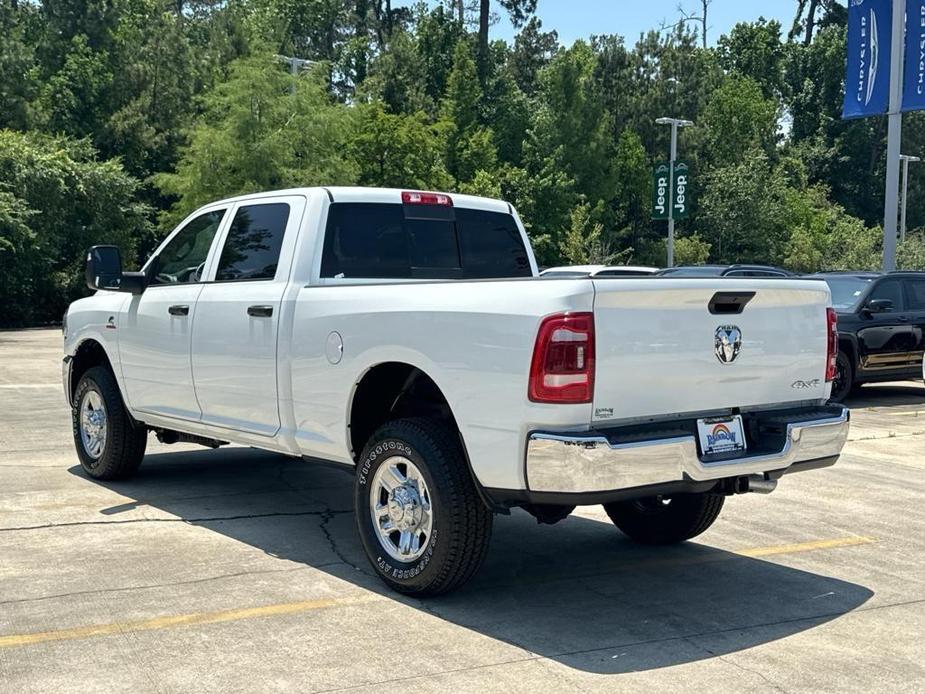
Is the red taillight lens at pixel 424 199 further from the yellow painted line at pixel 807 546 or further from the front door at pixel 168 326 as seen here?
the yellow painted line at pixel 807 546

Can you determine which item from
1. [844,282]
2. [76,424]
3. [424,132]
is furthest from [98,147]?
[76,424]

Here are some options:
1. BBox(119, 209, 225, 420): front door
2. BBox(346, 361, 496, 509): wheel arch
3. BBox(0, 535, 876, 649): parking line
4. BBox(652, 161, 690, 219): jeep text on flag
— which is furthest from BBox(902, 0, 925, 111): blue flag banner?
BBox(0, 535, 876, 649): parking line

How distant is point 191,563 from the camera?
235 inches

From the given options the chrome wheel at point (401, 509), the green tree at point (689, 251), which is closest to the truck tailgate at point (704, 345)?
the chrome wheel at point (401, 509)

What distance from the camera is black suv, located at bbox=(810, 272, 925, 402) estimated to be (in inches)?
571

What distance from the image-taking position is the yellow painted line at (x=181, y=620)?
4.74 m

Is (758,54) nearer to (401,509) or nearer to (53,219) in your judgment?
(53,219)

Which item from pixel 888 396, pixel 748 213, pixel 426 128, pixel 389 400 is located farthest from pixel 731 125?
A: pixel 389 400

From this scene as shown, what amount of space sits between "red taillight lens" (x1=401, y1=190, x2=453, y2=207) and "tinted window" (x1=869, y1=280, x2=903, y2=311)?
32.4 feet

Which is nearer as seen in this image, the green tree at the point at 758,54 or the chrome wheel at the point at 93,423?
the chrome wheel at the point at 93,423

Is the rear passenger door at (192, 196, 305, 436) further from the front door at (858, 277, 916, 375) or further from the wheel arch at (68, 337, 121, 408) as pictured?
the front door at (858, 277, 916, 375)

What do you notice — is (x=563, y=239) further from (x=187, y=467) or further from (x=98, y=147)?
(x=187, y=467)

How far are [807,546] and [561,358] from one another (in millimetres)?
2838

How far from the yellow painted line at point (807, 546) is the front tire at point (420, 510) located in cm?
204
